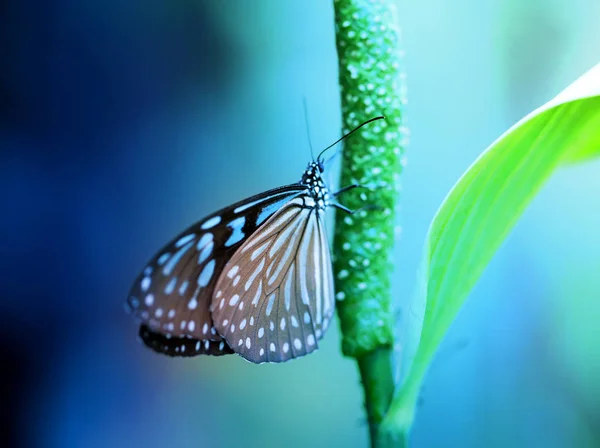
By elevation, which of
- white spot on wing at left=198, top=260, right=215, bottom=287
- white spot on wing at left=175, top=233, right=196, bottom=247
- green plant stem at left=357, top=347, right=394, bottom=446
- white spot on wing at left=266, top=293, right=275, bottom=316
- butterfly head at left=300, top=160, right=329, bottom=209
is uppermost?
butterfly head at left=300, top=160, right=329, bottom=209

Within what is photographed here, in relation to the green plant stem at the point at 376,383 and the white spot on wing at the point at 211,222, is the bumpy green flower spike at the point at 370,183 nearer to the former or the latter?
the green plant stem at the point at 376,383

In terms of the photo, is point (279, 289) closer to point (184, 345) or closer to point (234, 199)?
point (184, 345)

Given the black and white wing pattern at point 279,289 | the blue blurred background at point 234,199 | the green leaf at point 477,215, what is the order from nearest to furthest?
1. the green leaf at point 477,215
2. the black and white wing pattern at point 279,289
3. the blue blurred background at point 234,199

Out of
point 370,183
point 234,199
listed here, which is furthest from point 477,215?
point 234,199

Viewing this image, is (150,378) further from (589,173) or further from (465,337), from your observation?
(589,173)

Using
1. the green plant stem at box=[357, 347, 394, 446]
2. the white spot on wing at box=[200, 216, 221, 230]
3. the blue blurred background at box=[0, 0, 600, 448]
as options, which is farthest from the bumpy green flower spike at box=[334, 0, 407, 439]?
the blue blurred background at box=[0, 0, 600, 448]

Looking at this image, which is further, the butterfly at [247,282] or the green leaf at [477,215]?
the butterfly at [247,282]

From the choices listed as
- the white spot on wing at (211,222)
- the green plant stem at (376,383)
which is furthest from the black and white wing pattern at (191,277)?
the green plant stem at (376,383)

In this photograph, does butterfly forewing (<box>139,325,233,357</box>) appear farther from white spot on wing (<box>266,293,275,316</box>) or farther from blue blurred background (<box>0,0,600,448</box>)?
blue blurred background (<box>0,0,600,448</box>)

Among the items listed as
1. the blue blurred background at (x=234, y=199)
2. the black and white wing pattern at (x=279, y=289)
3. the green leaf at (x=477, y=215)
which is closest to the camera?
the green leaf at (x=477, y=215)
